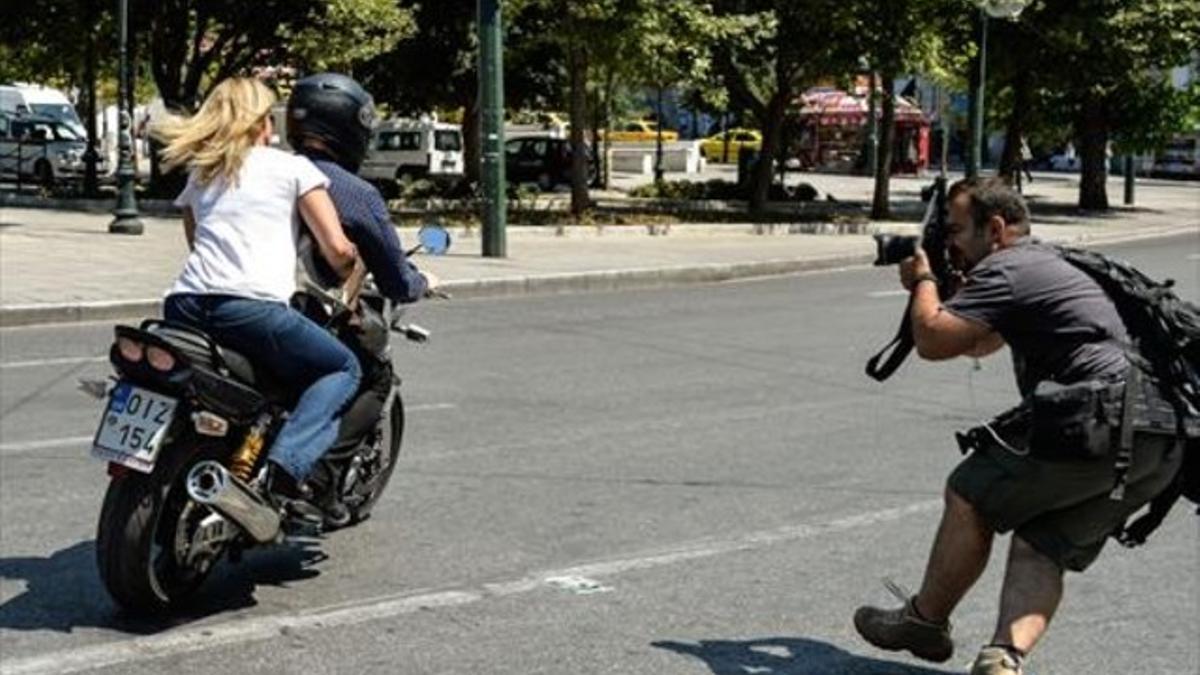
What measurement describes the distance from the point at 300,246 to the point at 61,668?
64.5 inches

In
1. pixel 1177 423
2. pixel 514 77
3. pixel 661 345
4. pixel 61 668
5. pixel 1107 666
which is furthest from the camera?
pixel 514 77

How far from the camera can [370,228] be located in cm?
557

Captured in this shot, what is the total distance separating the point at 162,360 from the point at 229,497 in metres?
0.50

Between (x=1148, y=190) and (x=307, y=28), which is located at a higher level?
(x=307, y=28)

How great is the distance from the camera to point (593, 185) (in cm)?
4584

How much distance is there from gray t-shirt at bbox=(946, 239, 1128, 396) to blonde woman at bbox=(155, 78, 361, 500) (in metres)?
2.23

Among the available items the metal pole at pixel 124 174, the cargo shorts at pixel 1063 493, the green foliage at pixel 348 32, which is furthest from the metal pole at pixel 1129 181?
the cargo shorts at pixel 1063 493

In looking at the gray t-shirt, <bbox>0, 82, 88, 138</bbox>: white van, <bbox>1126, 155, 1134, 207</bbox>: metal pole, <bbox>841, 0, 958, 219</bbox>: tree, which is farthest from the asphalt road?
<bbox>0, 82, 88, 138</bbox>: white van

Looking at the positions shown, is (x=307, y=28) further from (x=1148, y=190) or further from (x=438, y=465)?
(x=1148, y=190)

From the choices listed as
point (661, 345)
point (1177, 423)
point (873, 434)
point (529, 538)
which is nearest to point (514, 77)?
point (661, 345)

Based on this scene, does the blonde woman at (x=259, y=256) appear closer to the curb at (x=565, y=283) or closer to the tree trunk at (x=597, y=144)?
the curb at (x=565, y=283)

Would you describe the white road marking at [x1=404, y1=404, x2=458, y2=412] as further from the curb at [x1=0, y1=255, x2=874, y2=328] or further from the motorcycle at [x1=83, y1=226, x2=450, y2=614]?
the curb at [x1=0, y1=255, x2=874, y2=328]

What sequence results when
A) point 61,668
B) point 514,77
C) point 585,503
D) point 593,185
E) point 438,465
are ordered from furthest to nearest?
point 593,185
point 514,77
point 438,465
point 585,503
point 61,668

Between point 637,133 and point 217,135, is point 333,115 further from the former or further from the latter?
point 637,133
